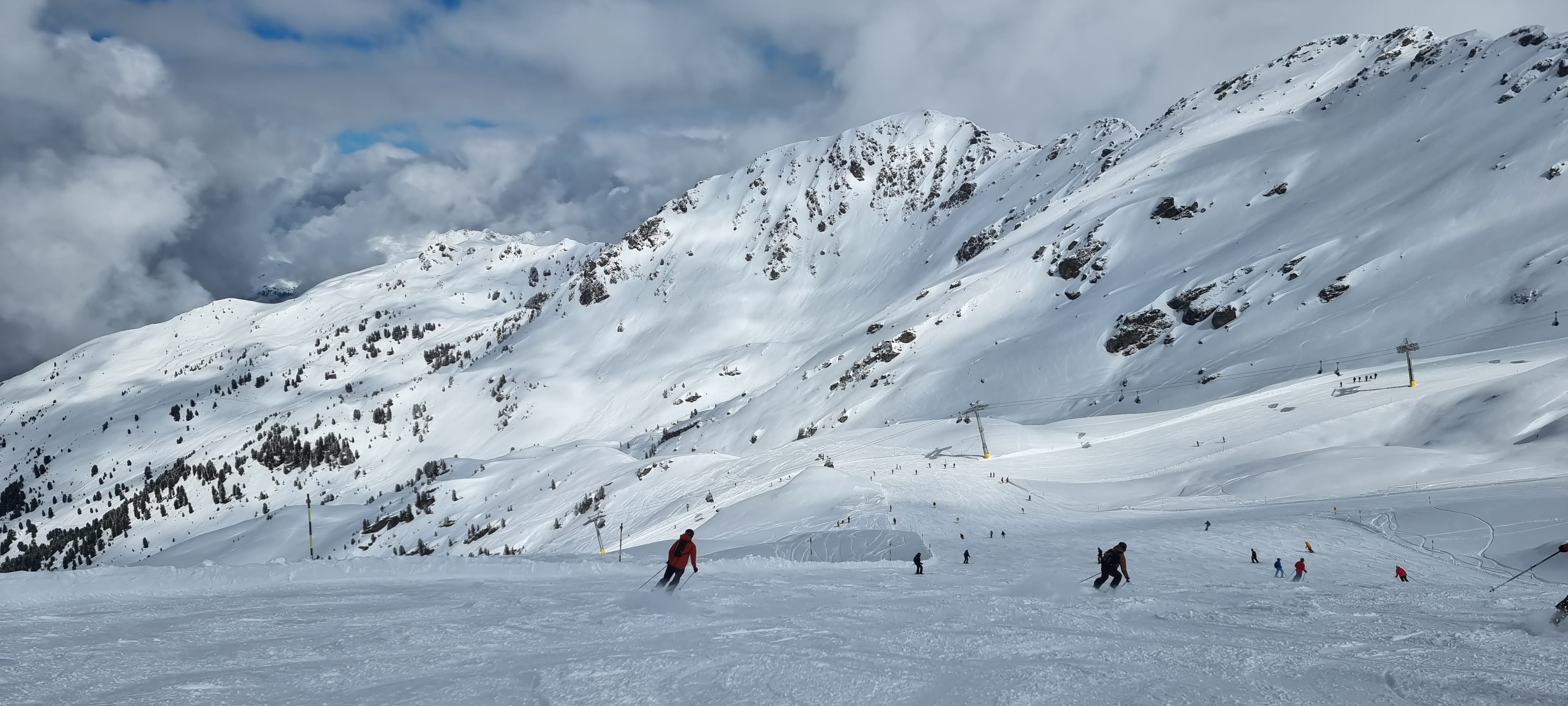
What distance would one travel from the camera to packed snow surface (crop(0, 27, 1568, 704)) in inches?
407

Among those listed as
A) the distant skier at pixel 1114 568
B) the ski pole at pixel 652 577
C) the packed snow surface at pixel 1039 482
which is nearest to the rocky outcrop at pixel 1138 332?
the packed snow surface at pixel 1039 482

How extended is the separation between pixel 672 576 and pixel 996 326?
96354mm

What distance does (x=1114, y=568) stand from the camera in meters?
17.3

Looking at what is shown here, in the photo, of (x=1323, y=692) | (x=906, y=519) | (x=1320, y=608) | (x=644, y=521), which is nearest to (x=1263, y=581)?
(x=1320, y=608)

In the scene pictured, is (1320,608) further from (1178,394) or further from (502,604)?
(1178,394)

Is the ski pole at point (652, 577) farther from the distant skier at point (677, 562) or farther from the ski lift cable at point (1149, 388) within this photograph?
the ski lift cable at point (1149, 388)

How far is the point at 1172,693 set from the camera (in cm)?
874

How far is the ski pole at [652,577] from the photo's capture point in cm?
1767

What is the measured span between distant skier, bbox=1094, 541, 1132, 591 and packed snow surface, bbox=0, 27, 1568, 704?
0.60 meters

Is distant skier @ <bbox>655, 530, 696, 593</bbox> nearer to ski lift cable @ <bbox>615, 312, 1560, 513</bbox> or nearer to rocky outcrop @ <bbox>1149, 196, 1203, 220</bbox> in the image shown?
ski lift cable @ <bbox>615, 312, 1560, 513</bbox>

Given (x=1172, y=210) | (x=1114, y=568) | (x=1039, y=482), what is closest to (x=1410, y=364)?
(x=1039, y=482)

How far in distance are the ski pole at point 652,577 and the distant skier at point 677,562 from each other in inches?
45.2

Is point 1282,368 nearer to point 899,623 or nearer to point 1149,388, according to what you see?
point 1149,388

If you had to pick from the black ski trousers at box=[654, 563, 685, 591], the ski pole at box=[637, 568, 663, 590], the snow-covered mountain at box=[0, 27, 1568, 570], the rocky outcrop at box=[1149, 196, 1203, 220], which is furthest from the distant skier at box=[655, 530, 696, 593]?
the rocky outcrop at box=[1149, 196, 1203, 220]
